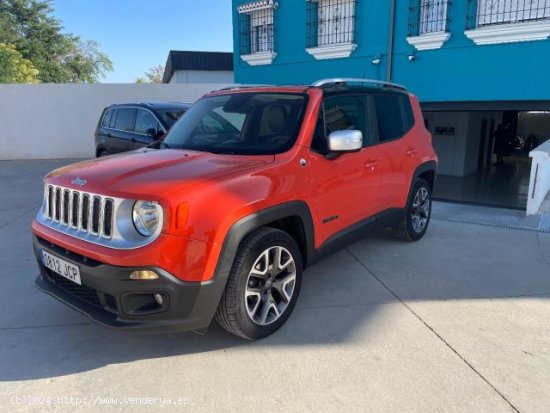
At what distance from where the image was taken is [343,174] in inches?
153

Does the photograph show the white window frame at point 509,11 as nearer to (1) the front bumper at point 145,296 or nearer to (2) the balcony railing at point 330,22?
(2) the balcony railing at point 330,22

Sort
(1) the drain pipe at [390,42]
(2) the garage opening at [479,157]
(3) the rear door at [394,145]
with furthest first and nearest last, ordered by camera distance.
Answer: (2) the garage opening at [479,157] < (1) the drain pipe at [390,42] < (3) the rear door at [394,145]

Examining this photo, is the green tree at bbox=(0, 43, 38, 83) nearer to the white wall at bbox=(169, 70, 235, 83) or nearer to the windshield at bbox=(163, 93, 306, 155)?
the white wall at bbox=(169, 70, 235, 83)

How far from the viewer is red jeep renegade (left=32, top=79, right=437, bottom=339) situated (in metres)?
2.69

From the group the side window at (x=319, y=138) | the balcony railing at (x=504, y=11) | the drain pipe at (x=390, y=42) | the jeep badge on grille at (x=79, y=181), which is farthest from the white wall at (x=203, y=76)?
the jeep badge on grille at (x=79, y=181)

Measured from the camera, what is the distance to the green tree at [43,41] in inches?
1209

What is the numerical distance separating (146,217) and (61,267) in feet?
2.56

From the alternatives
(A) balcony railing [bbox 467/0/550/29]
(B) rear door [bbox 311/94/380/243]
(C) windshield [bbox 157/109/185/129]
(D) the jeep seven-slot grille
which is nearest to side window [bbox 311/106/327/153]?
(B) rear door [bbox 311/94/380/243]

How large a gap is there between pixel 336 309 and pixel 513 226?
3.86 metres

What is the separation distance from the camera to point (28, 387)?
2.74m

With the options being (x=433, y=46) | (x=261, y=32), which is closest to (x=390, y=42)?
(x=433, y=46)

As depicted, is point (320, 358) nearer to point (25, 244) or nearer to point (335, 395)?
point (335, 395)

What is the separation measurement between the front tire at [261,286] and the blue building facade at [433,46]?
7.20 meters

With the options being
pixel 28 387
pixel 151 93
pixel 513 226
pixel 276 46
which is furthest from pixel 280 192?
pixel 151 93
